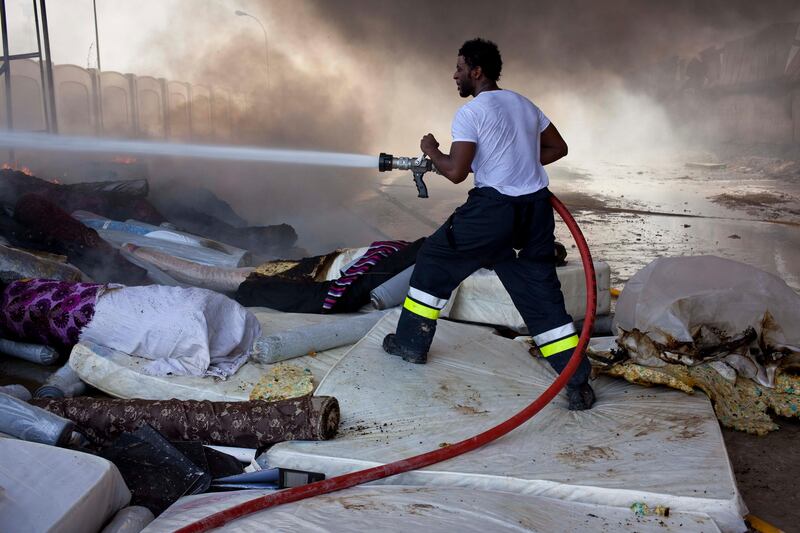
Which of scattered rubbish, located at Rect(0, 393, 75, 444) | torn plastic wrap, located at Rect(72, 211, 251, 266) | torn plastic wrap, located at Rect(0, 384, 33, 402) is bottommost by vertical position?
torn plastic wrap, located at Rect(0, 384, 33, 402)

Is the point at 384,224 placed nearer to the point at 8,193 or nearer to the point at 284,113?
the point at 8,193

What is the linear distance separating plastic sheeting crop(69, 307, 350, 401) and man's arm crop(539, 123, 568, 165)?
132 centimetres

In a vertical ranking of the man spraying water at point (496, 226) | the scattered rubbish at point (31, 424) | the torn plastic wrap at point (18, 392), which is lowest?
the torn plastic wrap at point (18, 392)

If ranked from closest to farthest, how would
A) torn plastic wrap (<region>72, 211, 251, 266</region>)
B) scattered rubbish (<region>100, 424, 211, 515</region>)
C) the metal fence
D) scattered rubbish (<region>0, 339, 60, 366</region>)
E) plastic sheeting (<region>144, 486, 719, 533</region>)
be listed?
plastic sheeting (<region>144, 486, 719, 533</region>) → scattered rubbish (<region>100, 424, 211, 515</region>) → scattered rubbish (<region>0, 339, 60, 366</region>) → torn plastic wrap (<region>72, 211, 251, 266</region>) → the metal fence

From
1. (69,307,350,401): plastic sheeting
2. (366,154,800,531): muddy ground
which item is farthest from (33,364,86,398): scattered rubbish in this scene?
(366,154,800,531): muddy ground

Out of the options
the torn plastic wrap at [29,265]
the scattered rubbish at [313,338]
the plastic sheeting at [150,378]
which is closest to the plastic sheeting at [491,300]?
the scattered rubbish at [313,338]

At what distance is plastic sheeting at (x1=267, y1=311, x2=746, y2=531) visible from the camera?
7.54 ft

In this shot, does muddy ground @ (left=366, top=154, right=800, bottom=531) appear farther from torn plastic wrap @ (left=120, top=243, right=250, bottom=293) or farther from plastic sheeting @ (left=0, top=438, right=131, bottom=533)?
torn plastic wrap @ (left=120, top=243, right=250, bottom=293)

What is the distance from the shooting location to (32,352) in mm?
3576

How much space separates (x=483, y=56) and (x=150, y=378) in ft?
6.33

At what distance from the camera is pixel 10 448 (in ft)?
Result: 6.36

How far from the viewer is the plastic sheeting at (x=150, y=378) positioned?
3.09 m

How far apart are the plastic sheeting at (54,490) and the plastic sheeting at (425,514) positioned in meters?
0.15

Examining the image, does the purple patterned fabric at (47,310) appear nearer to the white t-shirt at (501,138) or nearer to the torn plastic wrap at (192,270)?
the torn plastic wrap at (192,270)
